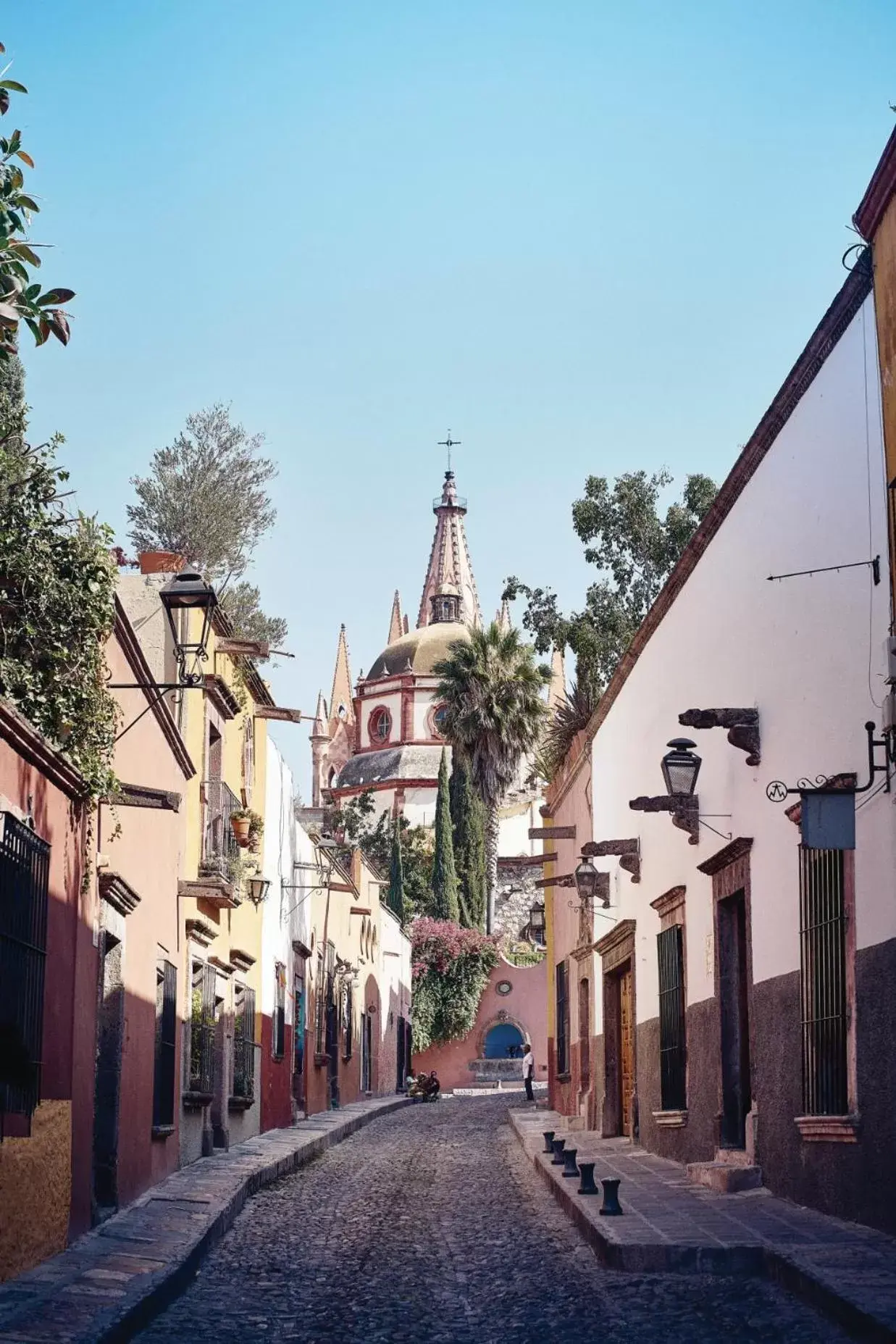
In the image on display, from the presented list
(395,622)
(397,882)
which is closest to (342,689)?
(395,622)

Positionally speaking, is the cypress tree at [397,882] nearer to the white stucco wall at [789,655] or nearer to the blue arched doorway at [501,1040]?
the blue arched doorway at [501,1040]

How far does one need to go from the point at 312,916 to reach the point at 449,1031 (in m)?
23.4

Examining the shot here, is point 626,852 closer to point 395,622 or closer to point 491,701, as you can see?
point 491,701

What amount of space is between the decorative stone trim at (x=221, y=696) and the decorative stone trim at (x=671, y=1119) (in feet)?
18.8

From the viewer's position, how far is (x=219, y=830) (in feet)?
58.2

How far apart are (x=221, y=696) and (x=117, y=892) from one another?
6432 mm

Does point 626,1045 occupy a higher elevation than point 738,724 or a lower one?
lower

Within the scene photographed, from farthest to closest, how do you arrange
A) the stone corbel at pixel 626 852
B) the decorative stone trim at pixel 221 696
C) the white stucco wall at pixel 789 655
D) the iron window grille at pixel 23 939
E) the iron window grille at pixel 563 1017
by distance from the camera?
the iron window grille at pixel 563 1017 → the stone corbel at pixel 626 852 → the decorative stone trim at pixel 221 696 → the white stucco wall at pixel 789 655 → the iron window grille at pixel 23 939

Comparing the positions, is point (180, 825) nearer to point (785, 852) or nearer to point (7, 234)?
point (785, 852)

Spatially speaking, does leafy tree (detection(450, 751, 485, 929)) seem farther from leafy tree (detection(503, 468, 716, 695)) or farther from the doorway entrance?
the doorway entrance

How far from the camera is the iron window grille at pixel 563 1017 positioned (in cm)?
2623

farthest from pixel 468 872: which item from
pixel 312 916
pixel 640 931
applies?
pixel 640 931

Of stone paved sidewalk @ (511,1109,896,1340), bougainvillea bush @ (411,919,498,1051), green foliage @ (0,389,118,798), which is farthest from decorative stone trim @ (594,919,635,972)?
bougainvillea bush @ (411,919,498,1051)

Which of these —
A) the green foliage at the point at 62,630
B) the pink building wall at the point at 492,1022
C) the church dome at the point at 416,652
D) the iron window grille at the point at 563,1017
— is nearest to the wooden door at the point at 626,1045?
the iron window grille at the point at 563,1017
